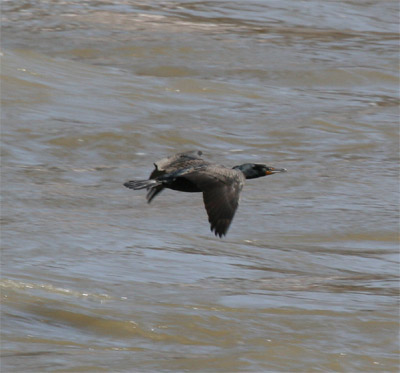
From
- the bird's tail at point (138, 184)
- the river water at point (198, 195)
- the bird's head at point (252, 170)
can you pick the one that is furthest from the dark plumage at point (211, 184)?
the river water at point (198, 195)

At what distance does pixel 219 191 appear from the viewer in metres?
6.27

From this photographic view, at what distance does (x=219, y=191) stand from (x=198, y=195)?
5.00 meters

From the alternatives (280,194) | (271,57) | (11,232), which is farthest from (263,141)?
(11,232)

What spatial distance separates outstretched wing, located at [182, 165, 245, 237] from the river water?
51.0 inches

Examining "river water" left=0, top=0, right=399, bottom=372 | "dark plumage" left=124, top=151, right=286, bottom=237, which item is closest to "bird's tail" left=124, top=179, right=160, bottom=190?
"dark plumage" left=124, top=151, right=286, bottom=237

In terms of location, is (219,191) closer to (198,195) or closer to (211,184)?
(211,184)

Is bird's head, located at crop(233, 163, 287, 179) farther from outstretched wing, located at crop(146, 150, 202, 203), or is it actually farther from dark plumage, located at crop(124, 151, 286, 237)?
outstretched wing, located at crop(146, 150, 202, 203)

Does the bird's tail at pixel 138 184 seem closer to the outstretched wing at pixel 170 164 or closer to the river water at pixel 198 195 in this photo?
the outstretched wing at pixel 170 164

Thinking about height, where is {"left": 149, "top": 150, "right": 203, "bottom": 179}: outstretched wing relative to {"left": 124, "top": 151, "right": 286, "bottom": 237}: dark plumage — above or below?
below

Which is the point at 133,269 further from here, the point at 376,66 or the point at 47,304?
the point at 376,66

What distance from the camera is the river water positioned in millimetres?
7578

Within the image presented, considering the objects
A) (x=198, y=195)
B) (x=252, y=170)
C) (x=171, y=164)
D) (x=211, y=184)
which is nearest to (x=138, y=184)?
(x=211, y=184)

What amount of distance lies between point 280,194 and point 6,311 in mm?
4042

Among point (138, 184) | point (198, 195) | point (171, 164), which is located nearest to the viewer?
point (138, 184)
